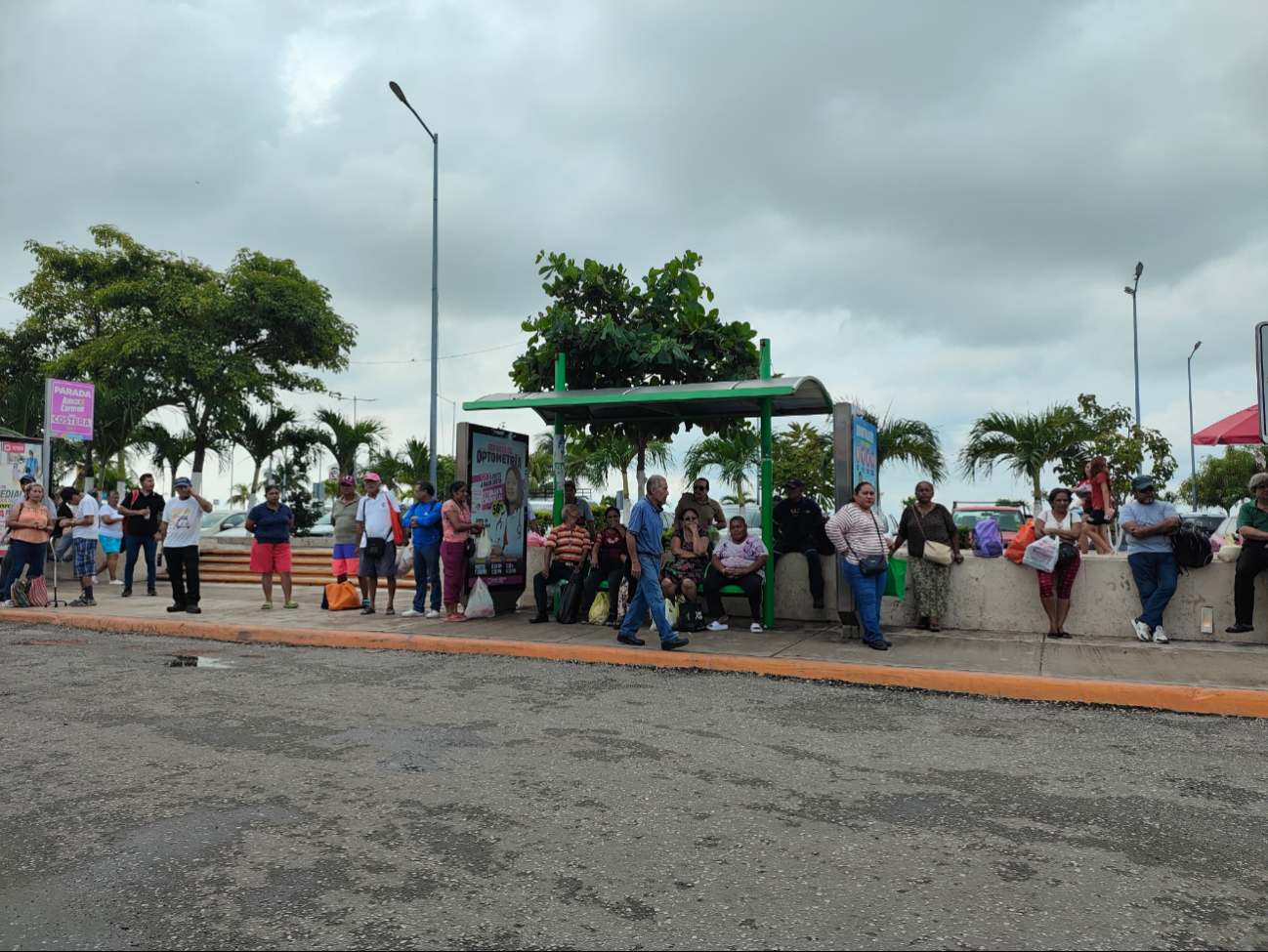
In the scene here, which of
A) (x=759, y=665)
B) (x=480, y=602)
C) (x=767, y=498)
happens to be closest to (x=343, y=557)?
(x=480, y=602)

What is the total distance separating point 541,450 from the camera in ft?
140

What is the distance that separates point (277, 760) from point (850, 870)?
118 inches

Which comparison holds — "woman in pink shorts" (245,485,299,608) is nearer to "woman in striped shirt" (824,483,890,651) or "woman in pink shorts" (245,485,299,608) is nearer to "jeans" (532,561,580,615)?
"jeans" (532,561,580,615)

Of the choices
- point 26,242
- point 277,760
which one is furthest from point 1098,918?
point 26,242

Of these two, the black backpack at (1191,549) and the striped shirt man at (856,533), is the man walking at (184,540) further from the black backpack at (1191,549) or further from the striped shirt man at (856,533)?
the black backpack at (1191,549)

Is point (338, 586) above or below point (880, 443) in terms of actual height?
below

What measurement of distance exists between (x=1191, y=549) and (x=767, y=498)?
4.11m

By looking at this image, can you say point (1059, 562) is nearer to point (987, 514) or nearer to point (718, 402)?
point (718, 402)

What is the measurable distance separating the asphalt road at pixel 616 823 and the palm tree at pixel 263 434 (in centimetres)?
2343

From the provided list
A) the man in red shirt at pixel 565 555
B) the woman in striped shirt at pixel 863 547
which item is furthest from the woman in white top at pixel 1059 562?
the man in red shirt at pixel 565 555

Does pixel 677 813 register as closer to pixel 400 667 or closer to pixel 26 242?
pixel 400 667

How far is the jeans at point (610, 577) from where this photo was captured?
10305 mm

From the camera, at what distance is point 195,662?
8.23 metres

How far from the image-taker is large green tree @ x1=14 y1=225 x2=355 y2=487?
88.5ft
